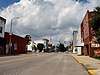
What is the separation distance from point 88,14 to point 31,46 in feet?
365

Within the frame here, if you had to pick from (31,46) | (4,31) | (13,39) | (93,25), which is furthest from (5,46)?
(31,46)

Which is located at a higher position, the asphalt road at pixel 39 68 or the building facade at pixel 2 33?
the building facade at pixel 2 33

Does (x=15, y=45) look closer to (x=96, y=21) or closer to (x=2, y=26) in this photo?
(x=2, y=26)

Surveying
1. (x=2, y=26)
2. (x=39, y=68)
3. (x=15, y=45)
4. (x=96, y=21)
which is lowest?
(x=39, y=68)

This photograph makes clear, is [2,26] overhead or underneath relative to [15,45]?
overhead

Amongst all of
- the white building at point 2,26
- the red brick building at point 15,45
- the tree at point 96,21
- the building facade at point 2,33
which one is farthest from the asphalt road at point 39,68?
the red brick building at point 15,45

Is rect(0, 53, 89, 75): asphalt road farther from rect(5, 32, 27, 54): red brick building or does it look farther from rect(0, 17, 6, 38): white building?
rect(5, 32, 27, 54): red brick building

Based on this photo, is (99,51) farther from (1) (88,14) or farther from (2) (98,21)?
(2) (98,21)

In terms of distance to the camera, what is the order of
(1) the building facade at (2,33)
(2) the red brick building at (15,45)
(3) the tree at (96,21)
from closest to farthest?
(3) the tree at (96,21) < (1) the building facade at (2,33) < (2) the red brick building at (15,45)

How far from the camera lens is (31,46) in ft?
570

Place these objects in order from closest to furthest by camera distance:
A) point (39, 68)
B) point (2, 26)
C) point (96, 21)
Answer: point (39, 68), point (96, 21), point (2, 26)

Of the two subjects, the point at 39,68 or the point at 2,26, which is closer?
the point at 39,68

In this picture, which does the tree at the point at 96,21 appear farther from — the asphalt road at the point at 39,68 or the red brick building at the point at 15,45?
the red brick building at the point at 15,45

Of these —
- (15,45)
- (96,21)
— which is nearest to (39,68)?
(96,21)
